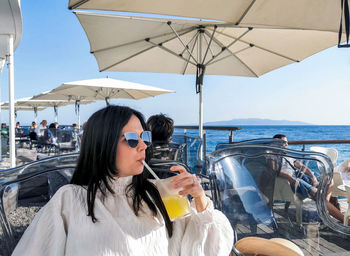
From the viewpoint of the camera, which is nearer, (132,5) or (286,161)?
(286,161)

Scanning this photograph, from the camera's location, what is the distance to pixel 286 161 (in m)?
1.89

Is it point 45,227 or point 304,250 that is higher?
point 45,227

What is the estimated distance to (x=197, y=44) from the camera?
15.0 ft

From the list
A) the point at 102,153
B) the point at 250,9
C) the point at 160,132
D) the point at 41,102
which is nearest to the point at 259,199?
the point at 160,132

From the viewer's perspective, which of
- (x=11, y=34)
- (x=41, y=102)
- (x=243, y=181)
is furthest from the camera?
(x=41, y=102)

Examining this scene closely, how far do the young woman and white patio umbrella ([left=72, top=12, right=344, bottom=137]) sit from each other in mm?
2574

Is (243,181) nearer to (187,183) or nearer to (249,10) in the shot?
(187,183)

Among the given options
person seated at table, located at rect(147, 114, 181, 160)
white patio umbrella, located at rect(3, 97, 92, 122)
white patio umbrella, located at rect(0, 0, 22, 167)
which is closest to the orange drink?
person seated at table, located at rect(147, 114, 181, 160)

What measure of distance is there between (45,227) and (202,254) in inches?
24.4

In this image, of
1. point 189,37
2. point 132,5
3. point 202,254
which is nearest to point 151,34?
point 189,37

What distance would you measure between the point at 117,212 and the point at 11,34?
507cm

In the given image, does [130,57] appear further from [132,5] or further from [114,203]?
[114,203]

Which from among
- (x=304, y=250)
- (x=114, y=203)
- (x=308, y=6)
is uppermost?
(x=308, y=6)

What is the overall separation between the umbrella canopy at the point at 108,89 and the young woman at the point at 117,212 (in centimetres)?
652
